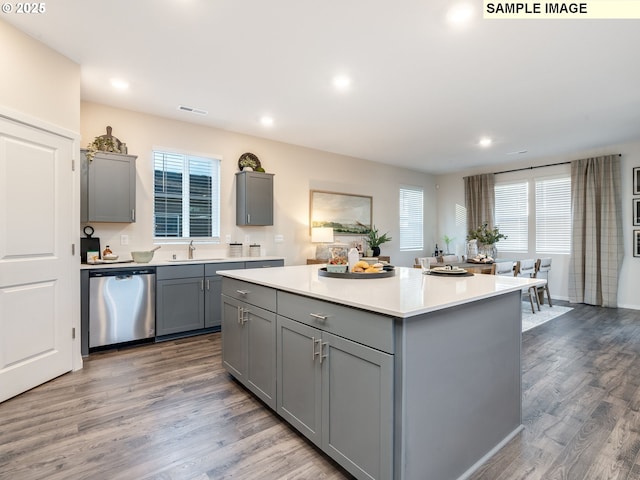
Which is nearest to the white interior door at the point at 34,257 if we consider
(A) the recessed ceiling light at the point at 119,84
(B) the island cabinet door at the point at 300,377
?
(A) the recessed ceiling light at the point at 119,84

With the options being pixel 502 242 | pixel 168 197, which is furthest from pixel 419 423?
pixel 502 242

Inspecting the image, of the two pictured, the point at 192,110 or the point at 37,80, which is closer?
the point at 37,80

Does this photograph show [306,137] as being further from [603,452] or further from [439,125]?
[603,452]

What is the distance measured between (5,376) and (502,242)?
7.77 meters

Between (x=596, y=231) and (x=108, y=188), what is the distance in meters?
7.36

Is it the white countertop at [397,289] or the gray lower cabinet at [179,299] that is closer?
the white countertop at [397,289]

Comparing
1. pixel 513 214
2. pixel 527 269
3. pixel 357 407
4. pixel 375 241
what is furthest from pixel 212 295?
pixel 513 214

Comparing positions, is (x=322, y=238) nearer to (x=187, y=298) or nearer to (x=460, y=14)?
(x=187, y=298)

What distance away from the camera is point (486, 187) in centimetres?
712

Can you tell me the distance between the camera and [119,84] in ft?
11.2

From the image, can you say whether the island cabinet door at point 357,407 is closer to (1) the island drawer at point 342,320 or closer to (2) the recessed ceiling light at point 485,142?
(1) the island drawer at point 342,320

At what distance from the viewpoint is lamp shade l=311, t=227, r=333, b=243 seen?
18.2 feet

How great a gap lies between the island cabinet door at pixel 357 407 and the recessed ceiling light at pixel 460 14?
2327mm

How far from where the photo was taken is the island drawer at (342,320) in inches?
55.1
